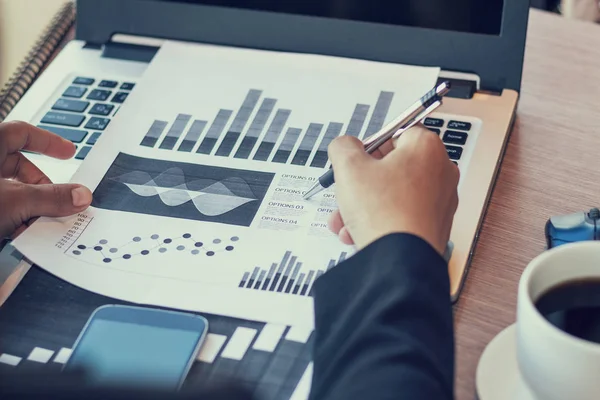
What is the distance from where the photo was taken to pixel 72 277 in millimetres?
621

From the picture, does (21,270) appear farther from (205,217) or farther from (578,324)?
(578,324)

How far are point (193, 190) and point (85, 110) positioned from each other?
17 cm

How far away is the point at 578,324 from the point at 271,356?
0.62 ft

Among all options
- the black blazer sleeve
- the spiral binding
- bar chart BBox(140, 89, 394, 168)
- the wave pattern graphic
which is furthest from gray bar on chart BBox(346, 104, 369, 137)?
the spiral binding

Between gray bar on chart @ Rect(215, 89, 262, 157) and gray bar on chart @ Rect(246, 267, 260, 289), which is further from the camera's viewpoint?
gray bar on chart @ Rect(215, 89, 262, 157)

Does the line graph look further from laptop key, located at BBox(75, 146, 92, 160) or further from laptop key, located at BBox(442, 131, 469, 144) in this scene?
laptop key, located at BBox(442, 131, 469, 144)

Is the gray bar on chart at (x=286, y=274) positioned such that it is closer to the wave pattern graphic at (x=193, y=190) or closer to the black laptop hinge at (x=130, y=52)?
the wave pattern graphic at (x=193, y=190)

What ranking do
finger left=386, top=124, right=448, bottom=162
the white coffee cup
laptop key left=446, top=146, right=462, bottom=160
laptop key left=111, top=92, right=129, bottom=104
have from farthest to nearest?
laptop key left=111, top=92, right=129, bottom=104, laptop key left=446, top=146, right=462, bottom=160, finger left=386, top=124, right=448, bottom=162, the white coffee cup

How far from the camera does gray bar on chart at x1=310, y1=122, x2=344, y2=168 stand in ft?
2.30

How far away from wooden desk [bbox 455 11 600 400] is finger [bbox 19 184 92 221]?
300mm

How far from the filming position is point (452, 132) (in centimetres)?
72

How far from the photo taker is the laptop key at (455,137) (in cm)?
71

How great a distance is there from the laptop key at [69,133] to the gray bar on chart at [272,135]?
6.5 inches

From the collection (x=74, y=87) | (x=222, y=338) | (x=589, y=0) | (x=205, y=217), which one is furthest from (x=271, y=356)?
(x=589, y=0)
